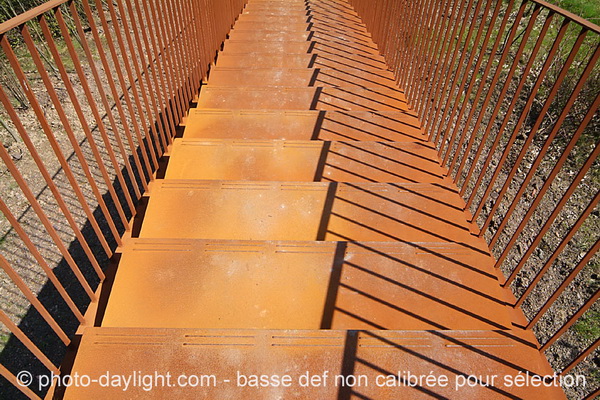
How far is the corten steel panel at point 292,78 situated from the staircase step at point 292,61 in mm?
292

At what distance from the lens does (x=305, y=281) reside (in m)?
2.06

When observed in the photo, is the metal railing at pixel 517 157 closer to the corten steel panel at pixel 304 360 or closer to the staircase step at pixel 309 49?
the staircase step at pixel 309 49

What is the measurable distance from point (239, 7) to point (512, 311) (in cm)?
671

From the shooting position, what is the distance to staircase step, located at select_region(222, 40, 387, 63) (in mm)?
5152

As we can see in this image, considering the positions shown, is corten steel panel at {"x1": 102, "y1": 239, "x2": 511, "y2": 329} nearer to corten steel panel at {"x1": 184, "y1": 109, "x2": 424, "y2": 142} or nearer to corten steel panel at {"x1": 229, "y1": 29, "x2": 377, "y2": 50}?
A: corten steel panel at {"x1": 184, "y1": 109, "x2": 424, "y2": 142}

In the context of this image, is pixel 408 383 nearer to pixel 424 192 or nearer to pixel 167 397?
pixel 167 397

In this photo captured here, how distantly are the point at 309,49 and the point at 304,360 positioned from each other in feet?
15.2

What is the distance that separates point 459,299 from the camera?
6.72ft

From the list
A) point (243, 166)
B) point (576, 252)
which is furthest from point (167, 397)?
point (576, 252)

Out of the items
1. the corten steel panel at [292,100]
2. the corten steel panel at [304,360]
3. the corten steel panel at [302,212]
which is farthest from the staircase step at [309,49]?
the corten steel panel at [304,360]

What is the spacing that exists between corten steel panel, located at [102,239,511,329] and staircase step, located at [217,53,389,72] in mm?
3269

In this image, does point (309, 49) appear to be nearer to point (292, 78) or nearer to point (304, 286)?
point (292, 78)

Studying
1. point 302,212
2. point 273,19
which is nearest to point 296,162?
point 302,212

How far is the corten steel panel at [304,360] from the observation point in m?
1.63
